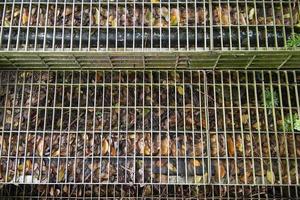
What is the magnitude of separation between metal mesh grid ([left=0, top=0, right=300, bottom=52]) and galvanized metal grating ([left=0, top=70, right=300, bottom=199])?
51cm

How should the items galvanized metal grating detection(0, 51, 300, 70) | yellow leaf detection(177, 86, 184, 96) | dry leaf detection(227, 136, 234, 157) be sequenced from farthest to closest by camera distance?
yellow leaf detection(177, 86, 184, 96)
dry leaf detection(227, 136, 234, 157)
galvanized metal grating detection(0, 51, 300, 70)

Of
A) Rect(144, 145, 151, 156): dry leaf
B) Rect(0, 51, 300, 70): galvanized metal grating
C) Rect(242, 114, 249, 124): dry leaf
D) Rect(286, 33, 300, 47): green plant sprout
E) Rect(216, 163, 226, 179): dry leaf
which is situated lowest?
Rect(216, 163, 226, 179): dry leaf

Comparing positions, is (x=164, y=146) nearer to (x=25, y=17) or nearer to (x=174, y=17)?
(x=174, y=17)

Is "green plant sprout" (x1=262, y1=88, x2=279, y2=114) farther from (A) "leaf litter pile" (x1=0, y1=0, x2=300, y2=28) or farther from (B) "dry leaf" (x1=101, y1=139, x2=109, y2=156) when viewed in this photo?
(B) "dry leaf" (x1=101, y1=139, x2=109, y2=156)

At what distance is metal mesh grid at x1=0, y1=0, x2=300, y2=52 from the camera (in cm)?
507

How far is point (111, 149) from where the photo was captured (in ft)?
17.0

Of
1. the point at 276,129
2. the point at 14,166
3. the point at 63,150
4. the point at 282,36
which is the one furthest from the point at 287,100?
the point at 14,166

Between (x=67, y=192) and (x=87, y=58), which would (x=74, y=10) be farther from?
(x=67, y=192)

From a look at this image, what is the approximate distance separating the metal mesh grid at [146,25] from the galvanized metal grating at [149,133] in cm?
51

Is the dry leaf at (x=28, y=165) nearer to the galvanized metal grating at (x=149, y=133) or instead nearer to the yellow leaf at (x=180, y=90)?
the galvanized metal grating at (x=149, y=133)

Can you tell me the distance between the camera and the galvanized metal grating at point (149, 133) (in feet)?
16.7

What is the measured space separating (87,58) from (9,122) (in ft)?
4.30

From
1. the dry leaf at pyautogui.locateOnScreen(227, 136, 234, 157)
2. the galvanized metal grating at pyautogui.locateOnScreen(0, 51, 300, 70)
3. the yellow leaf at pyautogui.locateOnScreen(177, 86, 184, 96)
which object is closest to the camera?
the galvanized metal grating at pyautogui.locateOnScreen(0, 51, 300, 70)

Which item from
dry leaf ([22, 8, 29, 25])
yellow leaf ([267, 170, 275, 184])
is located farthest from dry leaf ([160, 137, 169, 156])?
dry leaf ([22, 8, 29, 25])
